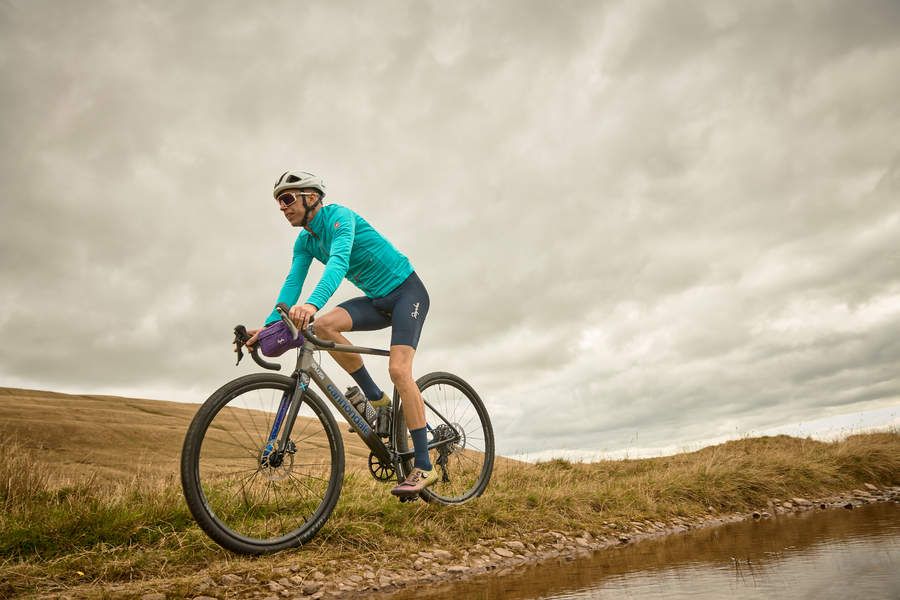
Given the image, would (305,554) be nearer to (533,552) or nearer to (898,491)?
(533,552)

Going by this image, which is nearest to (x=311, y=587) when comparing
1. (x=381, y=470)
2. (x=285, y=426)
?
(x=285, y=426)

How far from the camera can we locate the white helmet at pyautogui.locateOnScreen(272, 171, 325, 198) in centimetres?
492

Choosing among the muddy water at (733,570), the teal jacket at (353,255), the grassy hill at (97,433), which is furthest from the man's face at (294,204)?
the grassy hill at (97,433)

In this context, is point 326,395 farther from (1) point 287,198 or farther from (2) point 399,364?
(1) point 287,198

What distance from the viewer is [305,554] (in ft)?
13.7

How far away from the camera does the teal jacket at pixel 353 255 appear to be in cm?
502

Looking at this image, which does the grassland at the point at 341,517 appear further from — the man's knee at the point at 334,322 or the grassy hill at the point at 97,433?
the grassy hill at the point at 97,433

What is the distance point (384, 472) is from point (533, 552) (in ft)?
5.03

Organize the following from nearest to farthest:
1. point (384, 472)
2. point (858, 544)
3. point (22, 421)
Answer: point (858, 544) < point (384, 472) < point (22, 421)

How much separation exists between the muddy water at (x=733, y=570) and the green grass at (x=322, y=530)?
31.5 inches

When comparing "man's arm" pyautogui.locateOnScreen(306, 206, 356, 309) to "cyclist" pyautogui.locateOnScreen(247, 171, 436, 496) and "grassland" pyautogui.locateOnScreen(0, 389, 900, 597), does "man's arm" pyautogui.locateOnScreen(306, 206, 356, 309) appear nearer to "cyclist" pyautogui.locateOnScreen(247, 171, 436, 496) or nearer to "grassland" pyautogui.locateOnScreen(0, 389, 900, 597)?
"cyclist" pyautogui.locateOnScreen(247, 171, 436, 496)

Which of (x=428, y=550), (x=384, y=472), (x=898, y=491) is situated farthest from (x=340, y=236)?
(x=898, y=491)

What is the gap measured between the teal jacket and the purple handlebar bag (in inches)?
14.5

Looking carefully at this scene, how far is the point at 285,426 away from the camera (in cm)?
439
